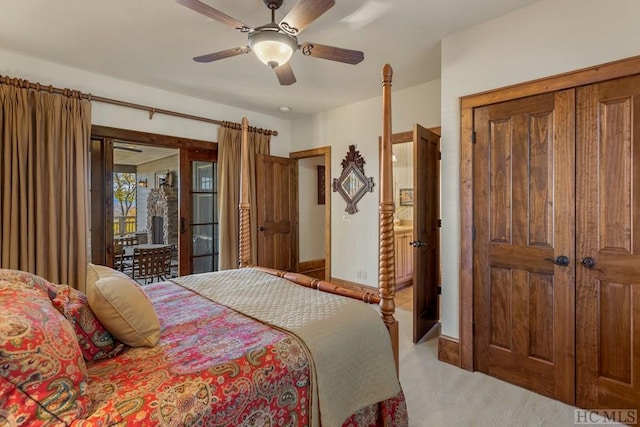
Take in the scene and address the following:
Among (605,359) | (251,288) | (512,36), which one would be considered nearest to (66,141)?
(251,288)

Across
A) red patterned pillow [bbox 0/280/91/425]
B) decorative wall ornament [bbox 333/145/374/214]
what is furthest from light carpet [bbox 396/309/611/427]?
decorative wall ornament [bbox 333/145/374/214]

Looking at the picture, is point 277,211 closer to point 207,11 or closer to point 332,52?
point 332,52

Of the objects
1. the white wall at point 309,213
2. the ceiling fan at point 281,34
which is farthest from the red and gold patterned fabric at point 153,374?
the white wall at point 309,213

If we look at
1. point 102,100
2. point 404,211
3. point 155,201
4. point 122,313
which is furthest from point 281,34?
point 155,201

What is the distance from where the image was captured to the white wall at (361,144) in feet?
12.5

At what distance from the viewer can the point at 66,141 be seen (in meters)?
3.08

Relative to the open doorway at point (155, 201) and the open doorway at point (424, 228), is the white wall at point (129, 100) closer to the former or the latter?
the open doorway at point (155, 201)

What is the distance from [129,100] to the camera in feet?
11.9

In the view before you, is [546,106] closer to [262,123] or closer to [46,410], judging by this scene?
[46,410]

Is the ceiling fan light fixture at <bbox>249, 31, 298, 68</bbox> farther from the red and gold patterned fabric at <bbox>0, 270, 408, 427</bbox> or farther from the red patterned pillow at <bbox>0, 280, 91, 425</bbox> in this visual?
the red patterned pillow at <bbox>0, 280, 91, 425</bbox>

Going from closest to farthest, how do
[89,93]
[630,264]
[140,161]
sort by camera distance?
1. [630,264]
2. [89,93]
3. [140,161]

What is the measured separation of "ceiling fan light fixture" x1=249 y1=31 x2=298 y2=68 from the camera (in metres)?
2.02

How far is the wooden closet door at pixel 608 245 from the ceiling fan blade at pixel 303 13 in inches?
66.3

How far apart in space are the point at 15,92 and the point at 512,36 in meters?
4.13
